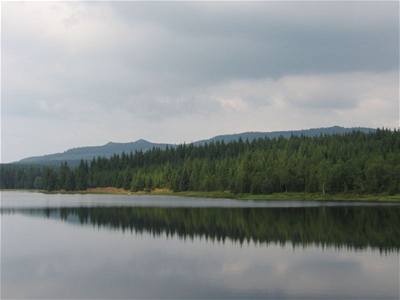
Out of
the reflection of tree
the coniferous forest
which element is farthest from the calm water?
the coniferous forest

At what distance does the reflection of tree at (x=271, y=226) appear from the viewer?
1721 inches

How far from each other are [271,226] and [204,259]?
19.8 meters

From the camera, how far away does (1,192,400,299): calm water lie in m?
26.0

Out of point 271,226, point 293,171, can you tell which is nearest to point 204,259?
point 271,226

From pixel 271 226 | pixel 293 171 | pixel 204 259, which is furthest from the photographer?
pixel 293 171

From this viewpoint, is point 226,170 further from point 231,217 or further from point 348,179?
point 231,217

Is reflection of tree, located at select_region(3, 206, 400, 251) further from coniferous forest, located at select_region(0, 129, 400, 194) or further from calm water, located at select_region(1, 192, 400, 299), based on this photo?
coniferous forest, located at select_region(0, 129, 400, 194)

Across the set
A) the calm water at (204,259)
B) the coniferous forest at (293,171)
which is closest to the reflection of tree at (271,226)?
the calm water at (204,259)

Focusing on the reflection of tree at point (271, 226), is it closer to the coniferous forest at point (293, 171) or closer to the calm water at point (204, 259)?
the calm water at point (204, 259)

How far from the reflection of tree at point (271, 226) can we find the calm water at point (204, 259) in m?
0.10

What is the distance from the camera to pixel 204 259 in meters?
34.7

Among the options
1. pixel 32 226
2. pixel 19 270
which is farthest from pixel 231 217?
pixel 19 270

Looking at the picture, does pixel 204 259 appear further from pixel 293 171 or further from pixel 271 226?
pixel 293 171

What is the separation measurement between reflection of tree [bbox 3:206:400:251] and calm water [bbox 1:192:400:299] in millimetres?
101
